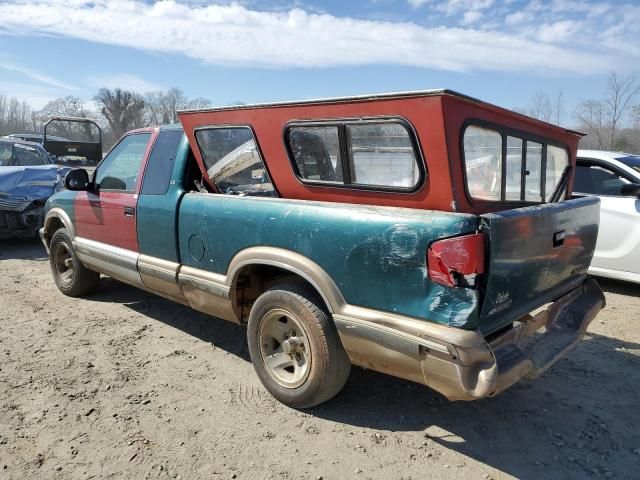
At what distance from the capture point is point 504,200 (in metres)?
3.11

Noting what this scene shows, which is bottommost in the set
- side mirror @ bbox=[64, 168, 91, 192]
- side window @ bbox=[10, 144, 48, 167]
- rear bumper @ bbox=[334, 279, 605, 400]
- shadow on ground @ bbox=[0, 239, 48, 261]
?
shadow on ground @ bbox=[0, 239, 48, 261]

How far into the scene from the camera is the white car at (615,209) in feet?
18.7

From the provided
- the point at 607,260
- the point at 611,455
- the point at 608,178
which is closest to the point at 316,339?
the point at 611,455

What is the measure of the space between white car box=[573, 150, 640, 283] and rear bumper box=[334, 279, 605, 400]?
312 cm

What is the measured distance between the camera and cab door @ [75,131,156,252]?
14.5 ft

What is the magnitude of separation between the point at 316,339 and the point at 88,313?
122 inches

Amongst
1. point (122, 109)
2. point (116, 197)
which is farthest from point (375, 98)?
point (122, 109)

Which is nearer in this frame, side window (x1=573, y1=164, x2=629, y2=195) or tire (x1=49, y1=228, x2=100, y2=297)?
tire (x1=49, y1=228, x2=100, y2=297)

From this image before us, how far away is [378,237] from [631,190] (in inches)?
178

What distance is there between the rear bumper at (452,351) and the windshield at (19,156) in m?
8.79

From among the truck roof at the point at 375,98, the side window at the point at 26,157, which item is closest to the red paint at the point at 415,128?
the truck roof at the point at 375,98

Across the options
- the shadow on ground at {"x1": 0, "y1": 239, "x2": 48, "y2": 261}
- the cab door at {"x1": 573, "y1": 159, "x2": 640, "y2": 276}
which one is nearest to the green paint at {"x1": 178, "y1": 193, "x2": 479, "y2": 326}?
the cab door at {"x1": 573, "y1": 159, "x2": 640, "y2": 276}

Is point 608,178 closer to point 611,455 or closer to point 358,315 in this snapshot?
point 611,455

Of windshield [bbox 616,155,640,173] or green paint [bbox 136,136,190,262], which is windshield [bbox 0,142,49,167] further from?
windshield [bbox 616,155,640,173]
